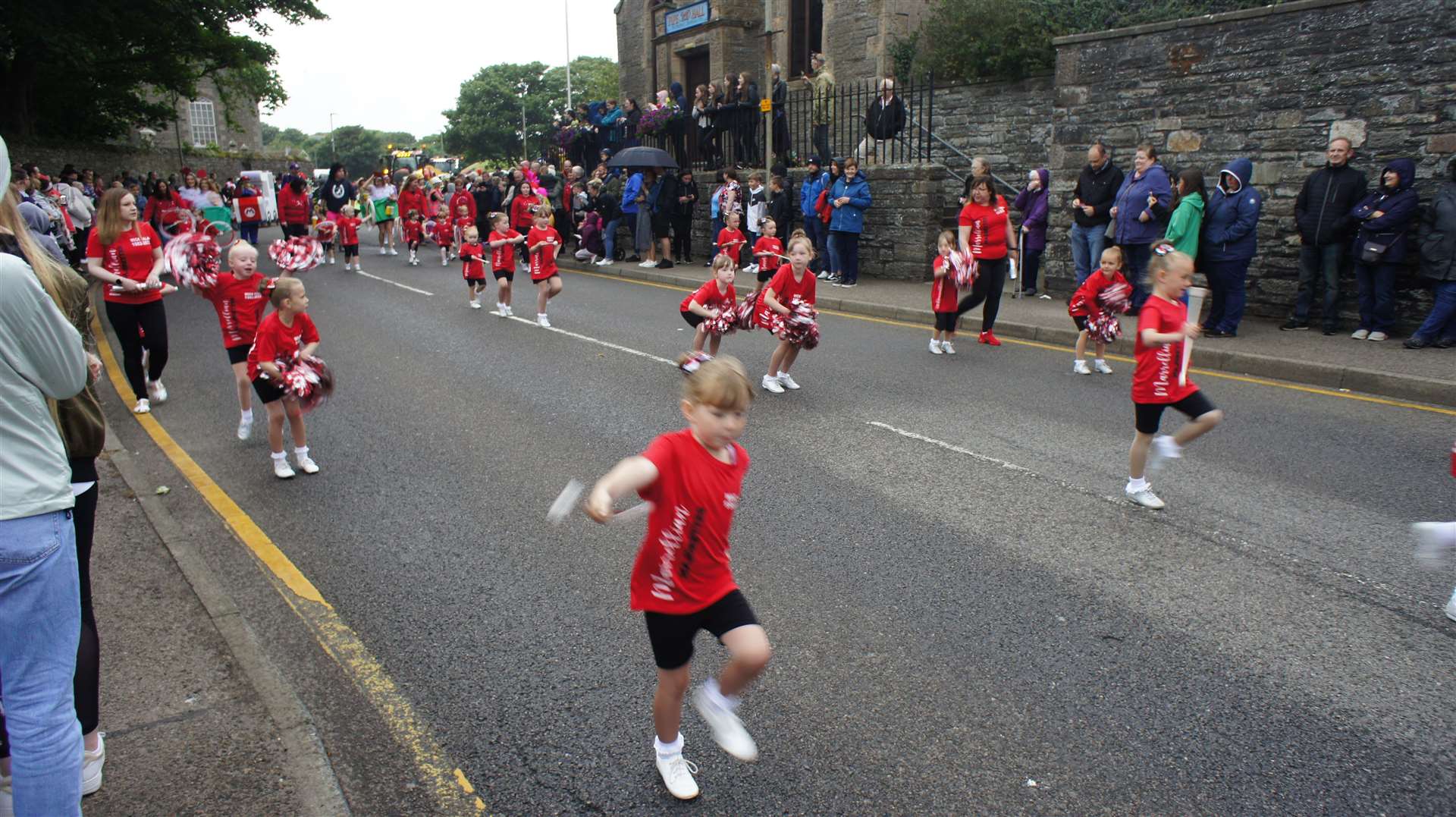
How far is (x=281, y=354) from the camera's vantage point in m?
6.72

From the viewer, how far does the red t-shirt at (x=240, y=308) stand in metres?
7.33

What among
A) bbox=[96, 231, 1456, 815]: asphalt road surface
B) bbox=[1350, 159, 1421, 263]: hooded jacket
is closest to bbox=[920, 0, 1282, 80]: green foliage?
bbox=[1350, 159, 1421, 263]: hooded jacket

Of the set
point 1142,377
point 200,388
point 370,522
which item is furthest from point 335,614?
point 200,388

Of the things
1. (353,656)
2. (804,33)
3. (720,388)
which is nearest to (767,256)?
(353,656)

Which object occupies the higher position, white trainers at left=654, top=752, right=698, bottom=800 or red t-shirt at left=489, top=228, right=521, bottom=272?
red t-shirt at left=489, top=228, right=521, bottom=272

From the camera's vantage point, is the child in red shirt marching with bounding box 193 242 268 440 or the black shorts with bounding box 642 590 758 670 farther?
the child in red shirt marching with bounding box 193 242 268 440

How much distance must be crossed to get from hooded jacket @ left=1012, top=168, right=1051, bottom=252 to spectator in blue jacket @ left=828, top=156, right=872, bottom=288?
8.53 feet

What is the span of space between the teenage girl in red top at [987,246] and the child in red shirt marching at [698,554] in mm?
9021

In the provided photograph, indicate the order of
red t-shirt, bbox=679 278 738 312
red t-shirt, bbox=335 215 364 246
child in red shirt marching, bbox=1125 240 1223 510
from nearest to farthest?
child in red shirt marching, bbox=1125 240 1223 510
red t-shirt, bbox=679 278 738 312
red t-shirt, bbox=335 215 364 246

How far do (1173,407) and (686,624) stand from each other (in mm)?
4194

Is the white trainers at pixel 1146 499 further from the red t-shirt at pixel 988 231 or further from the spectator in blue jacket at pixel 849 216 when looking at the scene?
the spectator in blue jacket at pixel 849 216

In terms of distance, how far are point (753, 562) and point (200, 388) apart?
699 cm

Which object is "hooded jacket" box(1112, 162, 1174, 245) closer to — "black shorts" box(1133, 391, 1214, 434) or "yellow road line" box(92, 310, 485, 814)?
"black shorts" box(1133, 391, 1214, 434)

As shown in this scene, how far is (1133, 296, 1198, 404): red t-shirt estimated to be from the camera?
5.98 m
